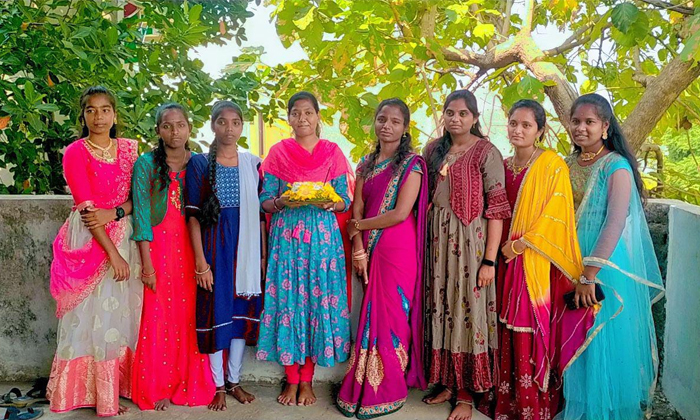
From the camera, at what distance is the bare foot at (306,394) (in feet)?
11.5

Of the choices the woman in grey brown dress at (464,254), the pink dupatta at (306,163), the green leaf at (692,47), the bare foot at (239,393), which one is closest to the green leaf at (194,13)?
the pink dupatta at (306,163)

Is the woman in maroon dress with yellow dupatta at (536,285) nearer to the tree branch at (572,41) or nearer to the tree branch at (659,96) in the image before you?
the tree branch at (659,96)

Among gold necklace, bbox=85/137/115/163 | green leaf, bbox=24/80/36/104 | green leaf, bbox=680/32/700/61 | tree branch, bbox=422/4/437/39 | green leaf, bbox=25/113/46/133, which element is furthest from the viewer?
tree branch, bbox=422/4/437/39

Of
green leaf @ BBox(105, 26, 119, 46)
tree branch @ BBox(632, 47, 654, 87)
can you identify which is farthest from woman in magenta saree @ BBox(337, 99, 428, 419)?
tree branch @ BBox(632, 47, 654, 87)

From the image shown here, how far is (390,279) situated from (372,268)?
13 centimetres

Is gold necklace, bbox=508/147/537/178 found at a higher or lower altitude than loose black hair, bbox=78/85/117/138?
lower

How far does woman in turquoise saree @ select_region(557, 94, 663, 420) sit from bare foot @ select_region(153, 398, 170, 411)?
2.38 meters

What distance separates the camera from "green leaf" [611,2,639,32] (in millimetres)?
3467

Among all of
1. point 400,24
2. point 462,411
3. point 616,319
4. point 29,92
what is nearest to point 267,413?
point 462,411

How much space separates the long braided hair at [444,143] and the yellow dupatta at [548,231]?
0.46 m

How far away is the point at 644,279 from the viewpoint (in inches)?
123

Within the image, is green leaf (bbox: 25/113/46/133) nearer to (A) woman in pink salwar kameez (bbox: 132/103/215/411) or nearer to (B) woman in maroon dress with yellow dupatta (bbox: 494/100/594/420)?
(A) woman in pink salwar kameez (bbox: 132/103/215/411)

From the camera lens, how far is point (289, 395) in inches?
140

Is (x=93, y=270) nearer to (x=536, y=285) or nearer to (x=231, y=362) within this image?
(x=231, y=362)
